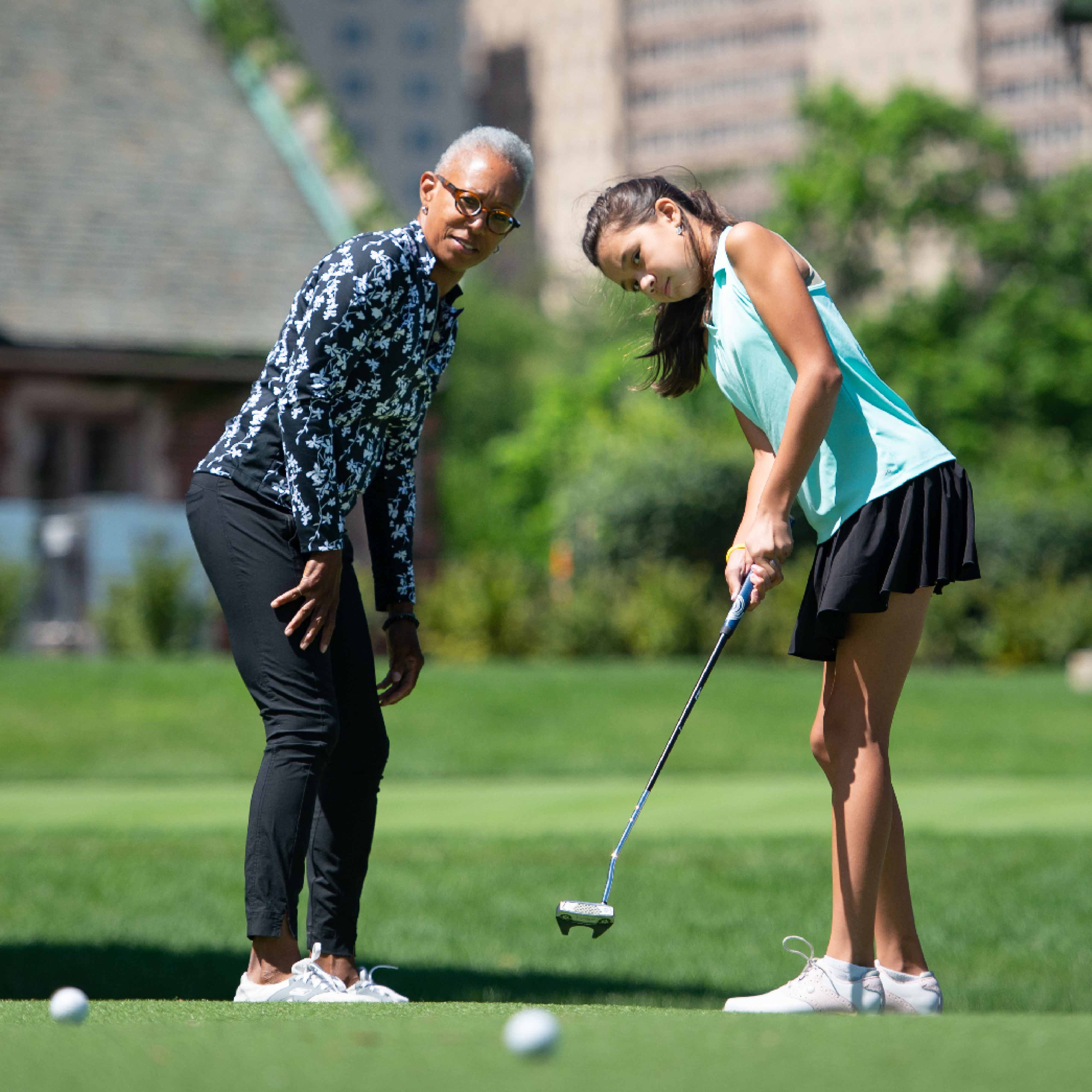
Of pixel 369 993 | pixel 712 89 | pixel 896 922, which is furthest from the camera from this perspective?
pixel 712 89

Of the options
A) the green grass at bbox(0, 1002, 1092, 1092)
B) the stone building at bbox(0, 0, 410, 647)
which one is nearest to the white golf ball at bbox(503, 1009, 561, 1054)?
the green grass at bbox(0, 1002, 1092, 1092)

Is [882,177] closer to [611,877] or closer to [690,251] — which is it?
[690,251]

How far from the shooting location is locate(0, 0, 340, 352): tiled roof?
1712 centimetres

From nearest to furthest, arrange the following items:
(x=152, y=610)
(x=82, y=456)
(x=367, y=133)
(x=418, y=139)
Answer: (x=152, y=610), (x=82, y=456), (x=367, y=133), (x=418, y=139)

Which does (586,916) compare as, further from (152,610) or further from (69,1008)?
(152,610)

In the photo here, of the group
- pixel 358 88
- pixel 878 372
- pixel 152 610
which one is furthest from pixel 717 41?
pixel 152 610

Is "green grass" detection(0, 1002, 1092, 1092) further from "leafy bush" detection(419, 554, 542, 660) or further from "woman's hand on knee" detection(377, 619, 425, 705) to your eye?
"leafy bush" detection(419, 554, 542, 660)

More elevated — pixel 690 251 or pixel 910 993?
pixel 690 251

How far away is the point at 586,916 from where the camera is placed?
3613mm

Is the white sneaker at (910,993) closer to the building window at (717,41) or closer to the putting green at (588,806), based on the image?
the putting green at (588,806)

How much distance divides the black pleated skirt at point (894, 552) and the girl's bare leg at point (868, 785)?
0.06 meters

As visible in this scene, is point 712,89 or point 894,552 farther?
point 712,89

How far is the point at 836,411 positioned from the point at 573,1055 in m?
1.70

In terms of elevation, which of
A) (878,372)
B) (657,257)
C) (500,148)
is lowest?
(657,257)
